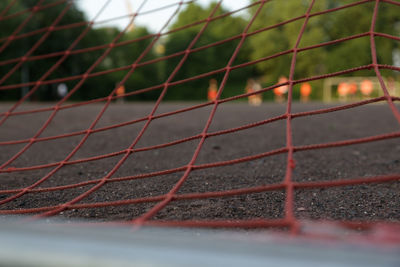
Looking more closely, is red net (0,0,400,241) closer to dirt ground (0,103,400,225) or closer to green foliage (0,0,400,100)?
dirt ground (0,103,400,225)

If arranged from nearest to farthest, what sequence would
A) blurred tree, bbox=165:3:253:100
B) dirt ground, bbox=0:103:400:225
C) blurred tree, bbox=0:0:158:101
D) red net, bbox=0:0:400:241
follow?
red net, bbox=0:0:400:241 < dirt ground, bbox=0:103:400:225 < blurred tree, bbox=0:0:158:101 < blurred tree, bbox=165:3:253:100

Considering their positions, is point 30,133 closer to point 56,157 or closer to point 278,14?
point 56,157

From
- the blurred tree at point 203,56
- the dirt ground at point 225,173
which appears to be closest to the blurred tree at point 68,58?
the blurred tree at point 203,56

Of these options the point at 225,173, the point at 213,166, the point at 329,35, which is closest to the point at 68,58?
the point at 329,35

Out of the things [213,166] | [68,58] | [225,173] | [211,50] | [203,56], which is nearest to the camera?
[213,166]

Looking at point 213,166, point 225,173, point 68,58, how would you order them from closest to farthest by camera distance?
point 213,166 → point 225,173 → point 68,58

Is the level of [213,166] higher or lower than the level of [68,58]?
lower

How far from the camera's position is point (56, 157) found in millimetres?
2467

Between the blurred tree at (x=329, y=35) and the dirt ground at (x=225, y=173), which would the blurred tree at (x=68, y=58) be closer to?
the blurred tree at (x=329, y=35)

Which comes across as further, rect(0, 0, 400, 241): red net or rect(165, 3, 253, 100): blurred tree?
rect(165, 3, 253, 100): blurred tree

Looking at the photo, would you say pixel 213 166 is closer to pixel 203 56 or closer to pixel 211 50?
pixel 203 56

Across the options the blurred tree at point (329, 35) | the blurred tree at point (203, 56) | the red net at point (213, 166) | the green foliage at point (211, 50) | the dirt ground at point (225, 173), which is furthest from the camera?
the blurred tree at point (203, 56)

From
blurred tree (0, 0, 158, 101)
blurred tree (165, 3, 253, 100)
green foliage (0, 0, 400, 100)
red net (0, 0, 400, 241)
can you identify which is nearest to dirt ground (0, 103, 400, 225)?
red net (0, 0, 400, 241)

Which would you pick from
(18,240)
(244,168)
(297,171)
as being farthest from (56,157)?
(18,240)
